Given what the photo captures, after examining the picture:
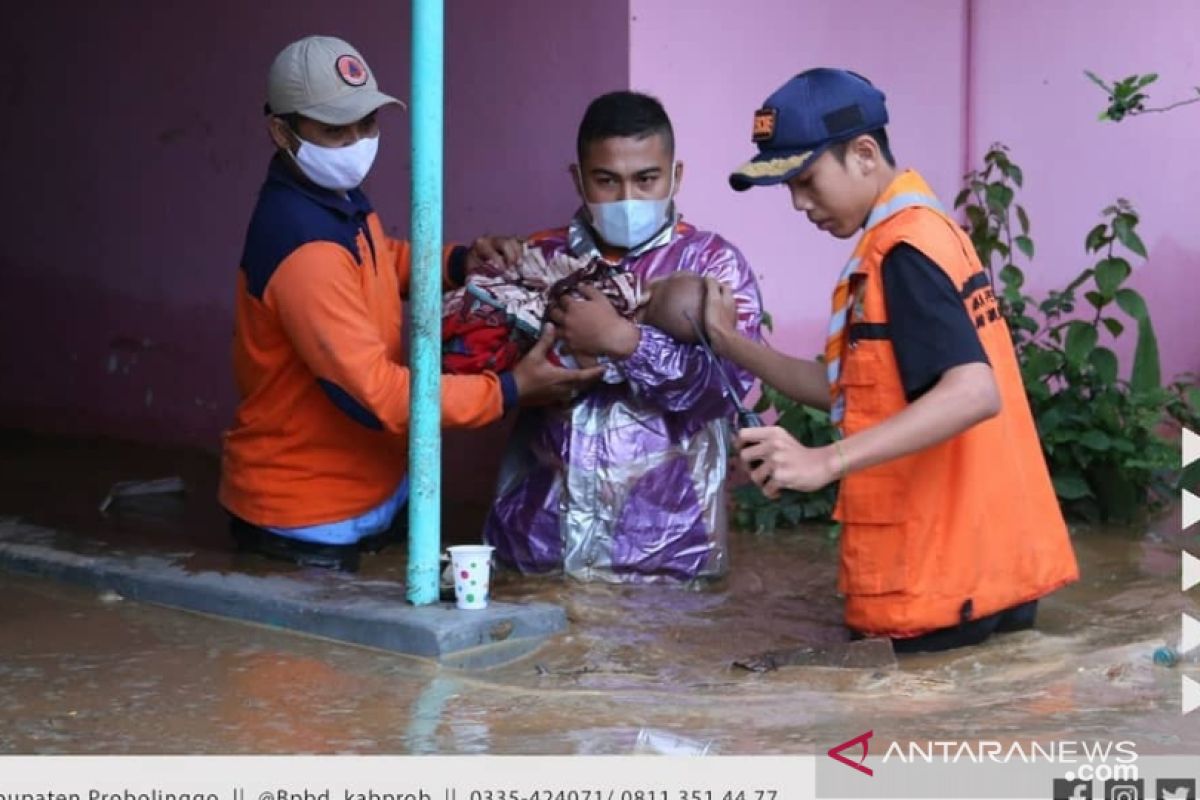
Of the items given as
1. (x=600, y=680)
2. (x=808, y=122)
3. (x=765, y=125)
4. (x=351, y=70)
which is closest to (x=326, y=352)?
(x=351, y=70)

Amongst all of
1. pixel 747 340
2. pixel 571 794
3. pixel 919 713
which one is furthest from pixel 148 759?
pixel 747 340

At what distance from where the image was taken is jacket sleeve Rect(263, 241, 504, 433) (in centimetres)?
458

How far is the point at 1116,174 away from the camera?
6.21m

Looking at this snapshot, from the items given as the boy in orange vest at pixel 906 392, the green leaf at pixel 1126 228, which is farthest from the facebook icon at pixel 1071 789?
the green leaf at pixel 1126 228

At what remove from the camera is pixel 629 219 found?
16.1 feet

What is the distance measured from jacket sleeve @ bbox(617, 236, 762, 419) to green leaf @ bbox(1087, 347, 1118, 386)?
1467 mm

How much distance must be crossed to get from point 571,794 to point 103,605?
2.10 meters

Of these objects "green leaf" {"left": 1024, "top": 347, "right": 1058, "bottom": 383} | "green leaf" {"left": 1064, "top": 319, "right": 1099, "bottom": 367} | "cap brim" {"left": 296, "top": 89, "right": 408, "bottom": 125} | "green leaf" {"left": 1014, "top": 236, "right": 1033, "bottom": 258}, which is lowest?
"green leaf" {"left": 1024, "top": 347, "right": 1058, "bottom": 383}

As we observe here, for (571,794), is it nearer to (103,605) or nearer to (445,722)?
(445,722)

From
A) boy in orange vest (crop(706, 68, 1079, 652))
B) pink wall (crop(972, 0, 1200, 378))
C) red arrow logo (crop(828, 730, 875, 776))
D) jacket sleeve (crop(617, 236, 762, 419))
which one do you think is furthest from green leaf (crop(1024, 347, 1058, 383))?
red arrow logo (crop(828, 730, 875, 776))

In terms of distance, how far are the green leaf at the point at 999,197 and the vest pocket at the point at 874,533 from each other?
86.7 inches

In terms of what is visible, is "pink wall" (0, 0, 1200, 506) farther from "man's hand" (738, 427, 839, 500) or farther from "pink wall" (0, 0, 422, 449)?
"man's hand" (738, 427, 839, 500)

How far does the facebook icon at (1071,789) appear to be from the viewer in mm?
3040

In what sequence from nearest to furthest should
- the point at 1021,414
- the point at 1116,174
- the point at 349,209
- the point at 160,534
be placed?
the point at 1021,414 → the point at 349,209 → the point at 160,534 → the point at 1116,174
